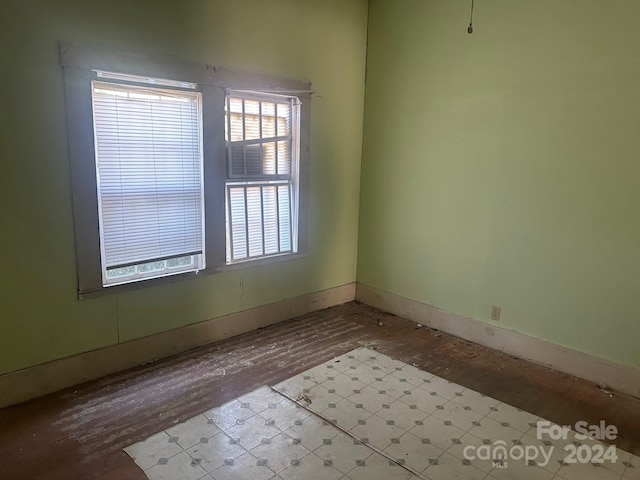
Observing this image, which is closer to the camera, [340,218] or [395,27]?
[395,27]

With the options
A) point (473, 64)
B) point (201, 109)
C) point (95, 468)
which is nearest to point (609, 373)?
point (473, 64)

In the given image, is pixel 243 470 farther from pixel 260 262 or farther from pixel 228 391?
pixel 260 262

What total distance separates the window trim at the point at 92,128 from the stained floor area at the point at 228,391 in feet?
2.18

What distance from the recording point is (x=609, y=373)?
2990mm

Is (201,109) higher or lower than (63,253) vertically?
higher

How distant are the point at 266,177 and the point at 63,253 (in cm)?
165

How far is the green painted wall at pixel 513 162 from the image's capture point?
287cm

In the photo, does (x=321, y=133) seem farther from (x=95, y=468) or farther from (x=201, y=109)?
(x=95, y=468)

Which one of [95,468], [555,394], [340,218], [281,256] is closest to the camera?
[95,468]

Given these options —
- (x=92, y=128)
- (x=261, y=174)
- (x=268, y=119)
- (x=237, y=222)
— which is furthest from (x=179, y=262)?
(x=268, y=119)

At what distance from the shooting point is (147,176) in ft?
9.88

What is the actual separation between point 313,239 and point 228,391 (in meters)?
1.78

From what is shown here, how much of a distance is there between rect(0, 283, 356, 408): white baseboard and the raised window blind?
495 millimetres

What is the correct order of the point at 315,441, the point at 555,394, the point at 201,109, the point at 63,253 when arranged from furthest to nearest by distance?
the point at 201,109 < the point at 555,394 < the point at 63,253 < the point at 315,441
